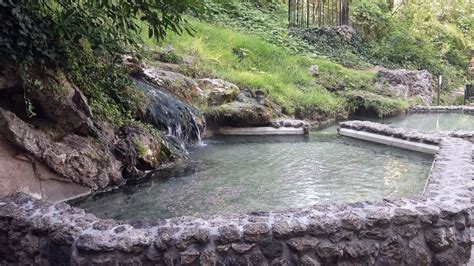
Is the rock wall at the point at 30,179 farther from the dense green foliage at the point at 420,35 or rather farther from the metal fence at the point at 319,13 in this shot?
the metal fence at the point at 319,13

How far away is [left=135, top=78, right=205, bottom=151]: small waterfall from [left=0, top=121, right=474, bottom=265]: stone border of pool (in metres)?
4.25

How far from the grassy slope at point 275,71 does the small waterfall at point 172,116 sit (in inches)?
111

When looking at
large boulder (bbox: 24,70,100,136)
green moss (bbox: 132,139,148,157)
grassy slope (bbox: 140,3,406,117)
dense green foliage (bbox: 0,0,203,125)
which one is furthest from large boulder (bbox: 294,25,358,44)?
large boulder (bbox: 24,70,100,136)

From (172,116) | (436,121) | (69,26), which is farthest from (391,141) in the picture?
(69,26)

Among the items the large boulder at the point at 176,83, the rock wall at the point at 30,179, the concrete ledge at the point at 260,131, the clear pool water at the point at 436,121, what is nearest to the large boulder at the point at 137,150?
the rock wall at the point at 30,179

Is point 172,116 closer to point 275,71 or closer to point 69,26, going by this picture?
point 69,26

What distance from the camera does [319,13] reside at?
23.7 meters

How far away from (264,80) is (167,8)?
27.0ft

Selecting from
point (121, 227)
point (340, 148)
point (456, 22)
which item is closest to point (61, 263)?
point (121, 227)

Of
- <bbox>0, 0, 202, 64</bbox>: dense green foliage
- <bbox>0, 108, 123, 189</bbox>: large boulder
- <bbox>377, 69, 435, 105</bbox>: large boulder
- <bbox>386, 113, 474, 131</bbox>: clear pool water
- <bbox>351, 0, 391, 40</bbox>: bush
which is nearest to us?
<bbox>0, 0, 202, 64</bbox>: dense green foliage

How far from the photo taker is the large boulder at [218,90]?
1077 centimetres

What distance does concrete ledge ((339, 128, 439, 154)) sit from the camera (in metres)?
7.81

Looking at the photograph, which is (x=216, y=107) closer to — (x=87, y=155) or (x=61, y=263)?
(x=87, y=155)

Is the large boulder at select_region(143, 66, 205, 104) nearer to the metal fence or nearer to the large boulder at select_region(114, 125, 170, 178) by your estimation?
the large boulder at select_region(114, 125, 170, 178)
